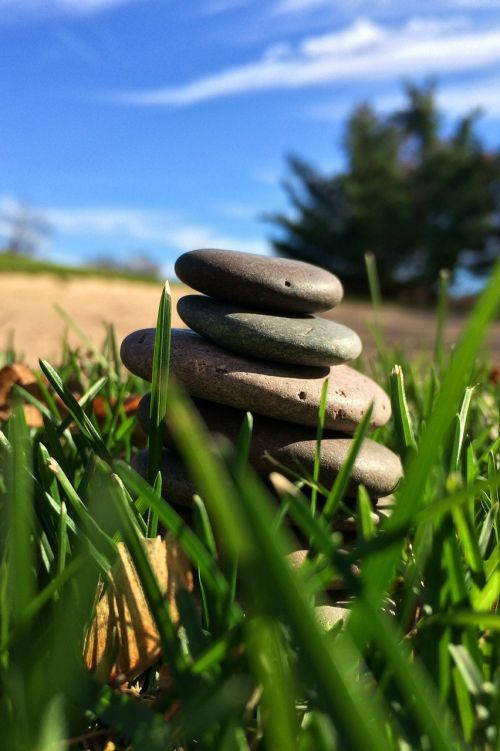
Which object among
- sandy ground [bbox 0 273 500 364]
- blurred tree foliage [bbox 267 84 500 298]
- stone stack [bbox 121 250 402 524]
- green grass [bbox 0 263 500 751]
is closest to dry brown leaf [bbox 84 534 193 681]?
green grass [bbox 0 263 500 751]

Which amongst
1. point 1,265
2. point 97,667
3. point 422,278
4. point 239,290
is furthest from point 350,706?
point 422,278

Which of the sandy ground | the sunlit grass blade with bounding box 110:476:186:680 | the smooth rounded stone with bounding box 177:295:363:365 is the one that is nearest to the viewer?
the sunlit grass blade with bounding box 110:476:186:680

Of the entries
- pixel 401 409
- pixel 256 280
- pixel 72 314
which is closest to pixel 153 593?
pixel 401 409

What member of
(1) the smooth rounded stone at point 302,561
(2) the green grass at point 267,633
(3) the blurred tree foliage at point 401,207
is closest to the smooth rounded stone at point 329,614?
(1) the smooth rounded stone at point 302,561

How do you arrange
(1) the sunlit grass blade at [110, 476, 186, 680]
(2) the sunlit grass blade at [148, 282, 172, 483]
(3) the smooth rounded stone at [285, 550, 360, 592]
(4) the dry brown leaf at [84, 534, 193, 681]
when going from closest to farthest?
(1) the sunlit grass blade at [110, 476, 186, 680] < (4) the dry brown leaf at [84, 534, 193, 681] < (2) the sunlit grass blade at [148, 282, 172, 483] < (3) the smooth rounded stone at [285, 550, 360, 592]

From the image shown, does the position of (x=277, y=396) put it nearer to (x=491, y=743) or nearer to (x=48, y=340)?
(x=491, y=743)

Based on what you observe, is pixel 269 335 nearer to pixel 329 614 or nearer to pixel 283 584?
pixel 329 614

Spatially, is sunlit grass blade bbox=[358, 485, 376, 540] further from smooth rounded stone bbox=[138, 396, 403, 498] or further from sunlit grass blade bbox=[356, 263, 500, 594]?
smooth rounded stone bbox=[138, 396, 403, 498]
